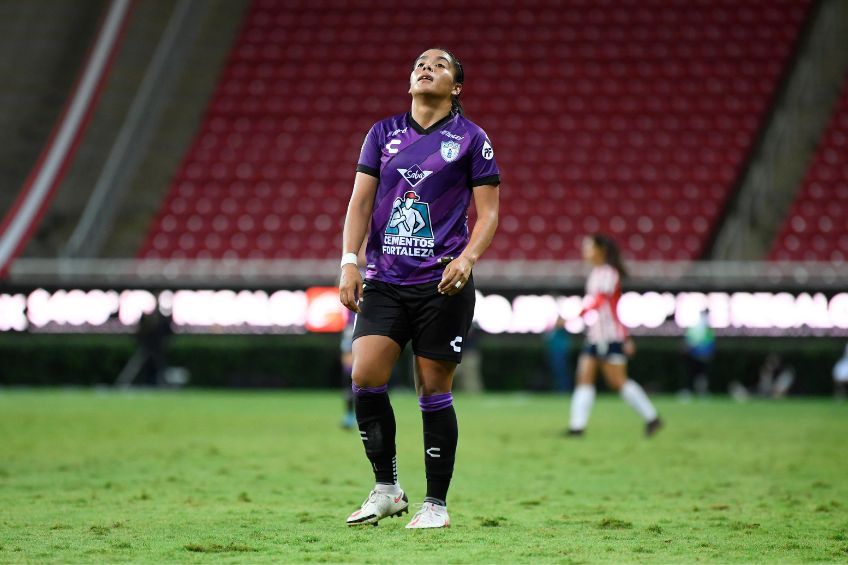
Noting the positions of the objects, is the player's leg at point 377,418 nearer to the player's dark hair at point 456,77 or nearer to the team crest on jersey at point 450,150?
the team crest on jersey at point 450,150

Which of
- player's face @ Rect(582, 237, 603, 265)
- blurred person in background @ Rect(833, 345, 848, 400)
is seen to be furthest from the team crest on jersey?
blurred person in background @ Rect(833, 345, 848, 400)

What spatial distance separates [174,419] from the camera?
56.1ft

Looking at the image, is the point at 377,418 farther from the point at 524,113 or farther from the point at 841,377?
the point at 524,113

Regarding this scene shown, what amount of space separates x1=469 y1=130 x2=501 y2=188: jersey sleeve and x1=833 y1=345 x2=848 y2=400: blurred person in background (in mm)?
19001

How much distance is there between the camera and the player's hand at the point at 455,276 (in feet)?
20.8

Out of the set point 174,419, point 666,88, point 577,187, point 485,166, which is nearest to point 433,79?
point 485,166

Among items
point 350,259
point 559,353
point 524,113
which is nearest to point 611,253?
point 350,259

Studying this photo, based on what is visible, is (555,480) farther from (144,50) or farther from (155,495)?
(144,50)

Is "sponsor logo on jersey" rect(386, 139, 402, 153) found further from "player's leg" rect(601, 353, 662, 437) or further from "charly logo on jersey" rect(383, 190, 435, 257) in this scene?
"player's leg" rect(601, 353, 662, 437)

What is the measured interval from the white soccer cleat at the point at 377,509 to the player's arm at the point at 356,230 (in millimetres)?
1031

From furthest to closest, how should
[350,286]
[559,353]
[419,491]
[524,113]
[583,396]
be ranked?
[524,113] < [559,353] < [583,396] < [419,491] < [350,286]

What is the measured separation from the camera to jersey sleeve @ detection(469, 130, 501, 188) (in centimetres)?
661

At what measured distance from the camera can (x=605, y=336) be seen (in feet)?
47.6

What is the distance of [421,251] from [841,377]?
19422mm
